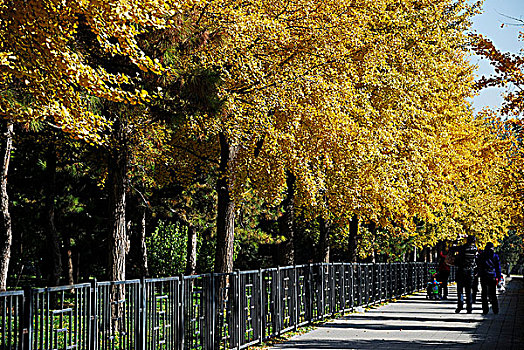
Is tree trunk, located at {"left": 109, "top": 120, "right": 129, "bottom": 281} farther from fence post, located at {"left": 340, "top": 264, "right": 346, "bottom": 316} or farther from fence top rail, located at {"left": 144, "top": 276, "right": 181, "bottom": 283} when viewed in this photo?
fence top rail, located at {"left": 144, "top": 276, "right": 181, "bottom": 283}

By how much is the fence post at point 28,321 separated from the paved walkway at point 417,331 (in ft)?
22.7

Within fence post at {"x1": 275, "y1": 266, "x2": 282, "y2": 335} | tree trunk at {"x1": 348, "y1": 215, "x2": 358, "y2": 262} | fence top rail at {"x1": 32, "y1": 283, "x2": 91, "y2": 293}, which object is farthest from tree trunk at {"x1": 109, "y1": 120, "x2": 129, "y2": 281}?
tree trunk at {"x1": 348, "y1": 215, "x2": 358, "y2": 262}

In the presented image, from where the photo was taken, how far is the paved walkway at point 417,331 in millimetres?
14227

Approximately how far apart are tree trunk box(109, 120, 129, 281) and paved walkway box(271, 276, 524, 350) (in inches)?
177

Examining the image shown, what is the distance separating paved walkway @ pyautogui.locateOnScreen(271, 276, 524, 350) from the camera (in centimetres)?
1423

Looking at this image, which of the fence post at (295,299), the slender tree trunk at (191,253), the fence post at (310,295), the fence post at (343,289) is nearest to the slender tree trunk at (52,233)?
the slender tree trunk at (191,253)

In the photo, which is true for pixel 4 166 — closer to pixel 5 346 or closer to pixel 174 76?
pixel 174 76

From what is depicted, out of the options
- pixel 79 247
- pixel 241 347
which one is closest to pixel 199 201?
pixel 79 247

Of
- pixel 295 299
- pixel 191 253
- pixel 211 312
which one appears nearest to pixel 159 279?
pixel 211 312

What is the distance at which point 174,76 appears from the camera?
16109 mm

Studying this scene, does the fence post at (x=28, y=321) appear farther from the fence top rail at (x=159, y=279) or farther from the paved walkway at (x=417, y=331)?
the paved walkway at (x=417, y=331)

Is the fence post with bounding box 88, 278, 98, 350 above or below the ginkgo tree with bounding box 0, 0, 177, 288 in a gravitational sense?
below

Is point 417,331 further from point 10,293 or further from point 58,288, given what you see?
point 10,293

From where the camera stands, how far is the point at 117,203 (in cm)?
1781
